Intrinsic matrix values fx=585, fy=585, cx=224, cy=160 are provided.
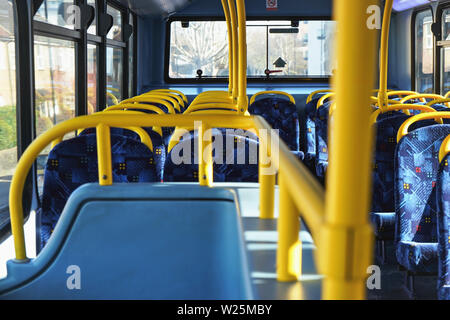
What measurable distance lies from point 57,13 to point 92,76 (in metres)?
1.27

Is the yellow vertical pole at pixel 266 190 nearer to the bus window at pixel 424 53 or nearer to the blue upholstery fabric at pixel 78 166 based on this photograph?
the blue upholstery fabric at pixel 78 166

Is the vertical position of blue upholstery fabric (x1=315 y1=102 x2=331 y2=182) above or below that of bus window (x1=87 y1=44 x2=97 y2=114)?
below


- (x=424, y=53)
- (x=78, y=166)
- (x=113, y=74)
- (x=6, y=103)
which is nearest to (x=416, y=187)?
(x=78, y=166)

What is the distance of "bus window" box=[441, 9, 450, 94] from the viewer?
643 cm

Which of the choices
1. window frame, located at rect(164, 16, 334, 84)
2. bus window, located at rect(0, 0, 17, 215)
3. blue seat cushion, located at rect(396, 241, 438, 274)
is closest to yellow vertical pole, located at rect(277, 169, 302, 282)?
blue seat cushion, located at rect(396, 241, 438, 274)

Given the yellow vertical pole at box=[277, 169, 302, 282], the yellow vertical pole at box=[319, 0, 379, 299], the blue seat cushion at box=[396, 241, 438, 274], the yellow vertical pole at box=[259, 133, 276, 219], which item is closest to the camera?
A: the yellow vertical pole at box=[319, 0, 379, 299]

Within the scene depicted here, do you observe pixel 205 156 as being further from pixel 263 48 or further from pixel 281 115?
pixel 263 48

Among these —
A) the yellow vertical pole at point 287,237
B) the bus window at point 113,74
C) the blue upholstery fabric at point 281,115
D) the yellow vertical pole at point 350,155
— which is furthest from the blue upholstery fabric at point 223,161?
the blue upholstery fabric at point 281,115

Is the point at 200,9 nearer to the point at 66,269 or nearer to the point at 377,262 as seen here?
the point at 377,262

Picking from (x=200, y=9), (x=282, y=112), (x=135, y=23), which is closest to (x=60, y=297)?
(x=282, y=112)

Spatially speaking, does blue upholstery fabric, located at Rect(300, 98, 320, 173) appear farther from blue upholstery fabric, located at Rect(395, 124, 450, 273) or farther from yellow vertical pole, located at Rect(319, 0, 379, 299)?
yellow vertical pole, located at Rect(319, 0, 379, 299)

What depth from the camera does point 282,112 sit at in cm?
606

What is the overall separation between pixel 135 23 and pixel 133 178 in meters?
5.18

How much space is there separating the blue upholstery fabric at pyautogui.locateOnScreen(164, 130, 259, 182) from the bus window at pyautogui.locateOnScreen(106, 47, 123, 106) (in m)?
3.34
